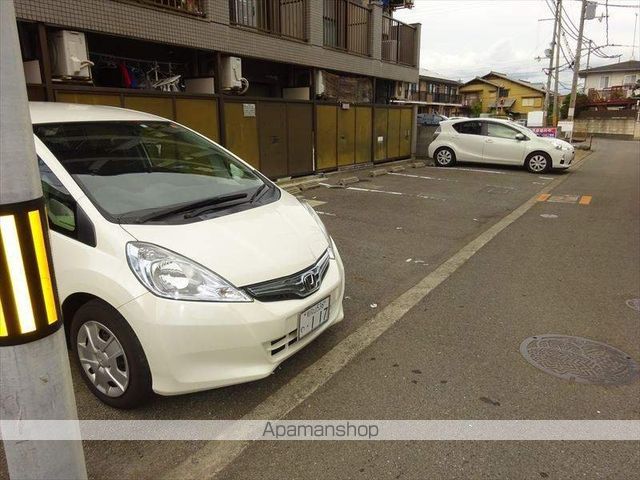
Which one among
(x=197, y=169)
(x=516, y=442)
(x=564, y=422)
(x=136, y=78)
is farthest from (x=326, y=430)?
(x=136, y=78)

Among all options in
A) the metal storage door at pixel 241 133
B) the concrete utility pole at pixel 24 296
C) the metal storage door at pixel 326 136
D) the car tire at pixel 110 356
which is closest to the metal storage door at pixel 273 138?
the metal storage door at pixel 241 133

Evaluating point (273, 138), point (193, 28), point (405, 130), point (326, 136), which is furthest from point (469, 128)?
point (193, 28)

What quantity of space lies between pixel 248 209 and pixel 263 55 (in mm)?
7466

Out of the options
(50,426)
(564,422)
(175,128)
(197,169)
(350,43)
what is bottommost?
(564,422)

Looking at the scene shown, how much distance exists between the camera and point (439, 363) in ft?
10.5

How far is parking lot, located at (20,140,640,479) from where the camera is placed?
2.32m

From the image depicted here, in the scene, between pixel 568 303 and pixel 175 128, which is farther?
pixel 568 303

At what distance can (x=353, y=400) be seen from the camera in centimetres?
280

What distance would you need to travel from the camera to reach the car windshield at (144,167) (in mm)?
2824

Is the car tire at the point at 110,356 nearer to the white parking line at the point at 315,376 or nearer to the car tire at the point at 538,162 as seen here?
the white parking line at the point at 315,376

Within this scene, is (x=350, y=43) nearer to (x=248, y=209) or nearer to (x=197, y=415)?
(x=248, y=209)

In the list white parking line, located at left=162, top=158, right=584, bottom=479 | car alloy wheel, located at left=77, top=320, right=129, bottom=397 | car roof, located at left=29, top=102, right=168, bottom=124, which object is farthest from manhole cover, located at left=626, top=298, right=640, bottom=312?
car roof, located at left=29, top=102, right=168, bottom=124

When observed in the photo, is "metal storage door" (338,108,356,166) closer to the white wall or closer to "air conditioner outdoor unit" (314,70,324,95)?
"air conditioner outdoor unit" (314,70,324,95)

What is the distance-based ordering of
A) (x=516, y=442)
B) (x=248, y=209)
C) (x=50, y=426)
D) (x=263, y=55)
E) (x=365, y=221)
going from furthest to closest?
(x=263, y=55), (x=365, y=221), (x=248, y=209), (x=516, y=442), (x=50, y=426)
